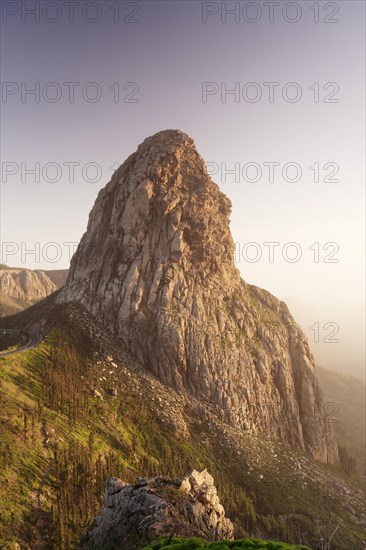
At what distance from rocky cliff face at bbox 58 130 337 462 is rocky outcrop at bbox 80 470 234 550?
6190cm

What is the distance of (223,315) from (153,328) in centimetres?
2768

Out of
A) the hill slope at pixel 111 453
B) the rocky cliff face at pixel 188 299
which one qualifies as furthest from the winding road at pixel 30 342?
the rocky cliff face at pixel 188 299

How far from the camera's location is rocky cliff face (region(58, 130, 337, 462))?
372 feet

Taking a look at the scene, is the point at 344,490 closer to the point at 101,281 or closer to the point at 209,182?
the point at 101,281

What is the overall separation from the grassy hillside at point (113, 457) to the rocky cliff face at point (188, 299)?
10138 mm

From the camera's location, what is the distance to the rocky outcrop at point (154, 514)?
38.7 m

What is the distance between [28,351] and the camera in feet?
298

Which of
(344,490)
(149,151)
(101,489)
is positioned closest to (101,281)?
(149,151)

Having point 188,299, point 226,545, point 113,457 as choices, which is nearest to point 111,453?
point 113,457

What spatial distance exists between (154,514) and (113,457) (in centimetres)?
3762

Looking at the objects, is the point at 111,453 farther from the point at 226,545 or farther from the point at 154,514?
the point at 226,545

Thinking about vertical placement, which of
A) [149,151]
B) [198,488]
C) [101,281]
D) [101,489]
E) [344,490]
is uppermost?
[149,151]

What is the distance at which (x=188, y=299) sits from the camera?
122 metres

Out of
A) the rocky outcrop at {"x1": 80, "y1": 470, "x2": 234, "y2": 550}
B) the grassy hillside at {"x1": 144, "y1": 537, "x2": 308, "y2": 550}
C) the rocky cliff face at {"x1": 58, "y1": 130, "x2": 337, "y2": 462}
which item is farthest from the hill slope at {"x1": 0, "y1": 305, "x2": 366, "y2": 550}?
the grassy hillside at {"x1": 144, "y1": 537, "x2": 308, "y2": 550}
